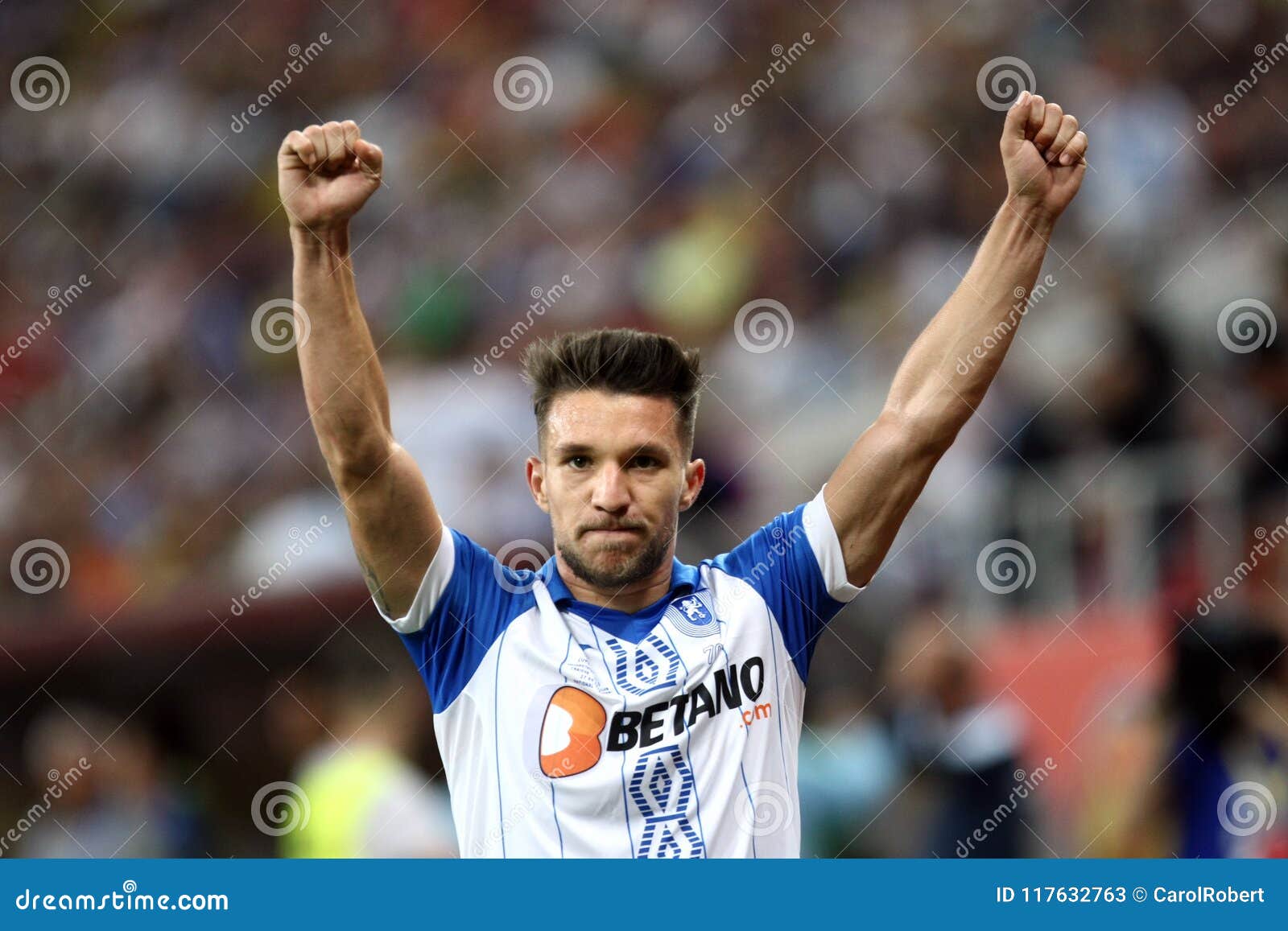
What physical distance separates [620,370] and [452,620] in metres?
0.80

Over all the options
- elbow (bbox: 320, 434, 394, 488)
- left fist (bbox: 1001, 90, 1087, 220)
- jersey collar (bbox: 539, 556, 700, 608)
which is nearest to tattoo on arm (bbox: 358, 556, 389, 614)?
elbow (bbox: 320, 434, 394, 488)

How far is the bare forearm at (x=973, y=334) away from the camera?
410 cm

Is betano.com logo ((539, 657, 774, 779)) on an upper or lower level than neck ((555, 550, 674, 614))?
lower

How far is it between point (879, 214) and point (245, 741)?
489cm

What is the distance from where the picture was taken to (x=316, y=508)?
33.0 feet

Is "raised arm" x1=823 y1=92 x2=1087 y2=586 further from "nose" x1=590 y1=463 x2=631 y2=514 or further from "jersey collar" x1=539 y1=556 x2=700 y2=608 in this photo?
"nose" x1=590 y1=463 x2=631 y2=514

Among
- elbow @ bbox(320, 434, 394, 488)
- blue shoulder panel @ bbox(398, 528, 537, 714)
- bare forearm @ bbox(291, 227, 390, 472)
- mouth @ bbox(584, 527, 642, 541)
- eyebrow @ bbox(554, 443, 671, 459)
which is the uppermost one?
bare forearm @ bbox(291, 227, 390, 472)

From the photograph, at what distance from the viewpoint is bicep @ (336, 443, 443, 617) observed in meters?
3.84

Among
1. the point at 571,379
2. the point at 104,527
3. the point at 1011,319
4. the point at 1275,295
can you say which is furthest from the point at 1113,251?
the point at 104,527

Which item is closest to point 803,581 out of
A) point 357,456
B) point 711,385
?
point 357,456

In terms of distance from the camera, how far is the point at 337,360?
377 centimetres

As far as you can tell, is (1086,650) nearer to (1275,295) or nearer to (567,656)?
(1275,295)

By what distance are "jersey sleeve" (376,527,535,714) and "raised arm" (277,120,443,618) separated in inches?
4.1

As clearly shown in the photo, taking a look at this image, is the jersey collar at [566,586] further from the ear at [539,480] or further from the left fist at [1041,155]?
the left fist at [1041,155]
